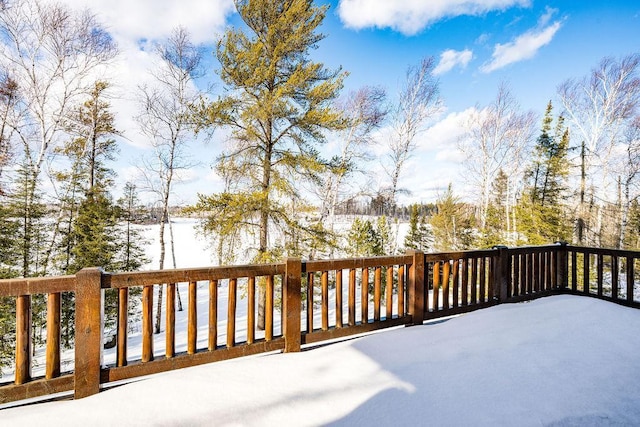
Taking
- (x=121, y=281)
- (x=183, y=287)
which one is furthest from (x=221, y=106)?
(x=183, y=287)

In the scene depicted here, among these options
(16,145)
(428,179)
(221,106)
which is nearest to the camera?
(221,106)

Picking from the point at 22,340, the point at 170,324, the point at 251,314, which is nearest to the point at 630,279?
the point at 251,314

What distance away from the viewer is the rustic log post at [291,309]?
2738 mm

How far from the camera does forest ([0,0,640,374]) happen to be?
8016mm

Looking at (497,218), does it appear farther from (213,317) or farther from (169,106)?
(213,317)

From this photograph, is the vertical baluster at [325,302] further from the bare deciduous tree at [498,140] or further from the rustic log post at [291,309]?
the bare deciduous tree at [498,140]

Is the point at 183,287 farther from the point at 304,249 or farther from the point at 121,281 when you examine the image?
the point at 121,281

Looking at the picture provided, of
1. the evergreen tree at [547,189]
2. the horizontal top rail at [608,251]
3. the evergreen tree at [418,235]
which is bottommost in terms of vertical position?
the evergreen tree at [418,235]

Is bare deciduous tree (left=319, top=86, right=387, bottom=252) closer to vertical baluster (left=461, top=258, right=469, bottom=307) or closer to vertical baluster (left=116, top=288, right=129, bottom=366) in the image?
vertical baluster (left=461, top=258, right=469, bottom=307)

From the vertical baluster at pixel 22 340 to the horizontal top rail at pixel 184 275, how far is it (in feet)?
1.48

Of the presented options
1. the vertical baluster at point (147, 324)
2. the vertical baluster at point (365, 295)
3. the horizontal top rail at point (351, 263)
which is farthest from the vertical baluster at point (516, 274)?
the vertical baluster at point (147, 324)

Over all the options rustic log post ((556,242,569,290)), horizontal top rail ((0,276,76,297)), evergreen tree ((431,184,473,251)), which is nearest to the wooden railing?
horizontal top rail ((0,276,76,297))

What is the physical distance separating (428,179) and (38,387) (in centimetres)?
2223

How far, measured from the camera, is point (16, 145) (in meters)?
9.99
